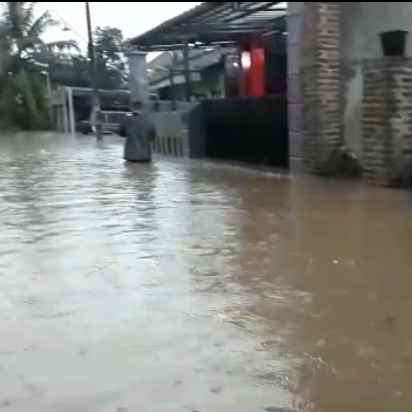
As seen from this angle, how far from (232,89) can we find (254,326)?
1709 centimetres

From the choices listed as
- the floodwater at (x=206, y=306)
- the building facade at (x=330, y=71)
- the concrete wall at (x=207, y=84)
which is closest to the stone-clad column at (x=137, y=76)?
the concrete wall at (x=207, y=84)

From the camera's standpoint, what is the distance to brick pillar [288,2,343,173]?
12656 mm

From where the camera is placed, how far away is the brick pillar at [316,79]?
41.5ft

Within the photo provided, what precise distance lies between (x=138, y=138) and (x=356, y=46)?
5123 mm

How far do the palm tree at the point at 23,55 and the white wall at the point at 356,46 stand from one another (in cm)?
2531

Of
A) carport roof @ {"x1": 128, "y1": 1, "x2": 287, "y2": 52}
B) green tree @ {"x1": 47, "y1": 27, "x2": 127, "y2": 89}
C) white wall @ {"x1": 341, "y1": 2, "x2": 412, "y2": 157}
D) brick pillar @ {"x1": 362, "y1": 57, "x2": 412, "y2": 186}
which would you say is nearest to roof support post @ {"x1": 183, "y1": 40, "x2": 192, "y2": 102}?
carport roof @ {"x1": 128, "y1": 1, "x2": 287, "y2": 52}

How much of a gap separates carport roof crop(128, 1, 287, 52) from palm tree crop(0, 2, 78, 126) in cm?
1467

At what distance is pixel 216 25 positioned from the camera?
18172 millimetres

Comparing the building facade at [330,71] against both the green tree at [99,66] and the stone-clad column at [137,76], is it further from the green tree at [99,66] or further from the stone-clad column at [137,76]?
the green tree at [99,66]

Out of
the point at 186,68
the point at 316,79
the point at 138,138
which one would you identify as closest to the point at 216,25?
the point at 186,68

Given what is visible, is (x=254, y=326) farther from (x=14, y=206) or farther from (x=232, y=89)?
(x=232, y=89)

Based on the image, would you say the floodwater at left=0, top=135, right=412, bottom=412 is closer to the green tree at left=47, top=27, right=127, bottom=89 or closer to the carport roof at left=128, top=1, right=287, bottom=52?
the carport roof at left=128, top=1, right=287, bottom=52

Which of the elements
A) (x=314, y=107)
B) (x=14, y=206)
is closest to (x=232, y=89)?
(x=314, y=107)

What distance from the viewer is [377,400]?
338 centimetres
